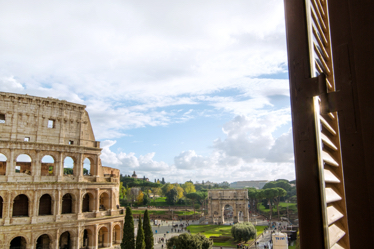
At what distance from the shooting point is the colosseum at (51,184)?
79.8 feet

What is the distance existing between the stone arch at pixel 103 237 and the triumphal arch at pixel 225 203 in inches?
1298

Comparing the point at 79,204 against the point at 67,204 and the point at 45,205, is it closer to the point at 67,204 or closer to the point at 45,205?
the point at 67,204

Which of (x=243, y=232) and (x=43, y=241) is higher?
(x=43, y=241)

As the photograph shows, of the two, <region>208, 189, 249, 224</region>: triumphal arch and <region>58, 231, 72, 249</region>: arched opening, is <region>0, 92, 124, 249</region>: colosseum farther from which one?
<region>208, 189, 249, 224</region>: triumphal arch

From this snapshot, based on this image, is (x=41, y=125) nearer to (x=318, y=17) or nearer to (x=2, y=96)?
(x=2, y=96)

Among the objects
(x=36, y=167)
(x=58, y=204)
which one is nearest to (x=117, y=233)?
(x=58, y=204)

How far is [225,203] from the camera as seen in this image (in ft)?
193

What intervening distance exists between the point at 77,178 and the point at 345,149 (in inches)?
1137

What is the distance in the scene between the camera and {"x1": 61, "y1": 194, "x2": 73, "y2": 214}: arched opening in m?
28.8

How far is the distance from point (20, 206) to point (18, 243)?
10.8 ft

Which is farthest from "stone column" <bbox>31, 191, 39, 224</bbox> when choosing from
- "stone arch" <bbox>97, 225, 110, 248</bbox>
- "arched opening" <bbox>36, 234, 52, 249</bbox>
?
"stone arch" <bbox>97, 225, 110, 248</bbox>

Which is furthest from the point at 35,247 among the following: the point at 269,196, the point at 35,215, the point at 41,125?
the point at 269,196

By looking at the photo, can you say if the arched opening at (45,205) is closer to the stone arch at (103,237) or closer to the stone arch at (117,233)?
the stone arch at (103,237)

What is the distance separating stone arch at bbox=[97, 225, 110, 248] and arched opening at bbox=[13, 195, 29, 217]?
707 cm
